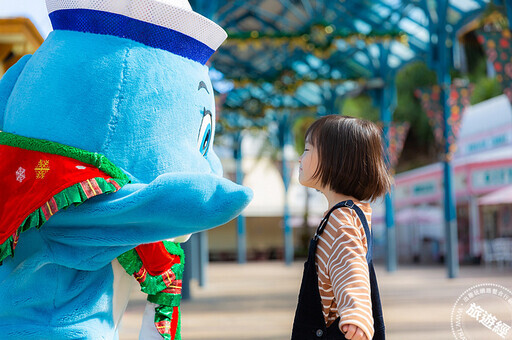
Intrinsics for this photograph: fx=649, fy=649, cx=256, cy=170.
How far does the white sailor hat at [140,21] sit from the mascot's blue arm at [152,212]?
1.87 ft

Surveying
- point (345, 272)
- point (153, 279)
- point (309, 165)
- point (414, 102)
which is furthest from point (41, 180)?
point (414, 102)

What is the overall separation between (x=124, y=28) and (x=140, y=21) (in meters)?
0.06

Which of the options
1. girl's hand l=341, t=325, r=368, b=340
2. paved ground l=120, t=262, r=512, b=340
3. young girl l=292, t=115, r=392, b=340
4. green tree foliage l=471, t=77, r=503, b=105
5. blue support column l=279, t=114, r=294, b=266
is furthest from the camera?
green tree foliage l=471, t=77, r=503, b=105

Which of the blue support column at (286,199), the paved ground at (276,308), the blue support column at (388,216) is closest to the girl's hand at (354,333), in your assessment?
the paved ground at (276,308)

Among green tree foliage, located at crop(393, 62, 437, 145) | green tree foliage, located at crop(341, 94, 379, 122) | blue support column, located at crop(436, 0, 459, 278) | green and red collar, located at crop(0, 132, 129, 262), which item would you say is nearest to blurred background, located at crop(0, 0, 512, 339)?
blue support column, located at crop(436, 0, 459, 278)

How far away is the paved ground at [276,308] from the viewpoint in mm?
6516

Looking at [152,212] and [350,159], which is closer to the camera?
[152,212]

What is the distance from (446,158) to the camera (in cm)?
1265

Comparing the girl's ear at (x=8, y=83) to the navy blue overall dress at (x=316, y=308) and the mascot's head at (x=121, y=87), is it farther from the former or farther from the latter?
the navy blue overall dress at (x=316, y=308)

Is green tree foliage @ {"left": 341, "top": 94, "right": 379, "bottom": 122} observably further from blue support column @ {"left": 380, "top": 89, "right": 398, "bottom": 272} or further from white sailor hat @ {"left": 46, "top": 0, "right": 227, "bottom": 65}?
white sailor hat @ {"left": 46, "top": 0, "right": 227, "bottom": 65}

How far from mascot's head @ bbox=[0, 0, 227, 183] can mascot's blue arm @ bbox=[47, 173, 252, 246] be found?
0.19m

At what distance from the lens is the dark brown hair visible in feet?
7.16

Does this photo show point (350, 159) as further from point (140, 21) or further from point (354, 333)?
point (140, 21)

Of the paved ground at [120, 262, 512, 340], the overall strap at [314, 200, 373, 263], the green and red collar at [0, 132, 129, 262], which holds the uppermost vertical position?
the green and red collar at [0, 132, 129, 262]
